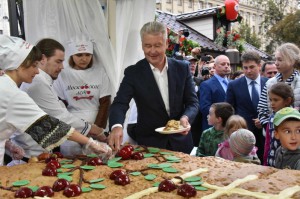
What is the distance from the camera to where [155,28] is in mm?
2592

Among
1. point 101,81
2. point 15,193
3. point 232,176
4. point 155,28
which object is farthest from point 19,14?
point 232,176

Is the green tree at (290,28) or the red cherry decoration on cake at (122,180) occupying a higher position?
the green tree at (290,28)

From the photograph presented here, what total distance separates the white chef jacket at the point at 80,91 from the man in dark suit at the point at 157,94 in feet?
2.14

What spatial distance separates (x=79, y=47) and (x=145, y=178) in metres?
1.76

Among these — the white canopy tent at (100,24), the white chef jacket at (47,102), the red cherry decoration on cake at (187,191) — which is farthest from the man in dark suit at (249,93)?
the red cherry decoration on cake at (187,191)

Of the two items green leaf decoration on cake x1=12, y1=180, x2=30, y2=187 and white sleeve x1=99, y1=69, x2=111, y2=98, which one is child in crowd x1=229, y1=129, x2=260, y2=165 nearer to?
white sleeve x1=99, y1=69, x2=111, y2=98

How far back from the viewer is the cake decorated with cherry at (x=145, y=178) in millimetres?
1671

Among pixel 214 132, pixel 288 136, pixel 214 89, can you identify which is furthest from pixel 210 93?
pixel 288 136

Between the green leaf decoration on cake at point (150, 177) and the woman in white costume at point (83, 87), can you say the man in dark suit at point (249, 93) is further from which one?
the green leaf decoration on cake at point (150, 177)

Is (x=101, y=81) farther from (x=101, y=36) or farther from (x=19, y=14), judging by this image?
(x=19, y=14)

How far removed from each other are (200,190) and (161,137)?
1.05 metres

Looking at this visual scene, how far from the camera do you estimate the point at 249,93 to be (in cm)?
403

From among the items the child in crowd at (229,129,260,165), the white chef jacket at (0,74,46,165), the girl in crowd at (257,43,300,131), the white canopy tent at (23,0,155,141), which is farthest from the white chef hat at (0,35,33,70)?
the girl in crowd at (257,43,300,131)

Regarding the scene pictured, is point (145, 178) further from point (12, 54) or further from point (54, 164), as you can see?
point (12, 54)
